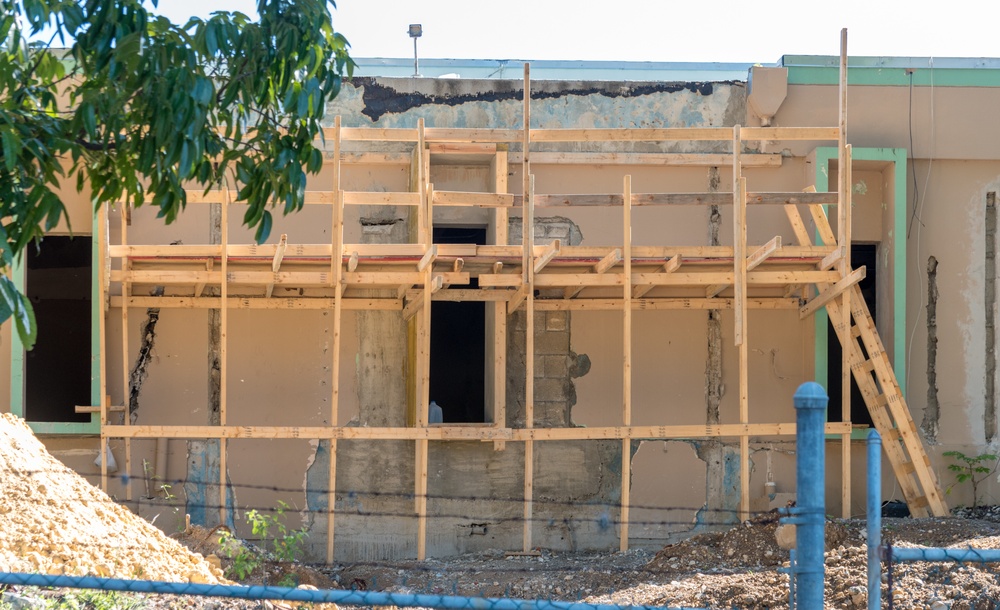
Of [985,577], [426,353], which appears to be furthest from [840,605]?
[426,353]

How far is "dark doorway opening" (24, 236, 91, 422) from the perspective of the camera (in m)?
16.5

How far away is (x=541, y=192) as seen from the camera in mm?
13211

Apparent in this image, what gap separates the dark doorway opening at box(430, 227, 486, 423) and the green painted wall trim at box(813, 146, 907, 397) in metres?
4.77

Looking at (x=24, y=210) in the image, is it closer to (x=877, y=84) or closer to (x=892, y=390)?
(x=892, y=390)

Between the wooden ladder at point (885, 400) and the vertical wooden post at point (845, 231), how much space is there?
0.43ft

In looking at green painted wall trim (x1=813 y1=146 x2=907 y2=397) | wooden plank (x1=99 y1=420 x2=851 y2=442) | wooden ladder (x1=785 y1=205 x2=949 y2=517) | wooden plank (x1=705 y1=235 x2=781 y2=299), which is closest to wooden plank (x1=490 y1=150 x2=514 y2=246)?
wooden plank (x1=99 y1=420 x2=851 y2=442)

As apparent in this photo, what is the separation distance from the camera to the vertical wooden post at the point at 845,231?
11.4m

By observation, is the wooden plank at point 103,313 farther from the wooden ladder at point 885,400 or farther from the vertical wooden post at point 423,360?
the wooden ladder at point 885,400

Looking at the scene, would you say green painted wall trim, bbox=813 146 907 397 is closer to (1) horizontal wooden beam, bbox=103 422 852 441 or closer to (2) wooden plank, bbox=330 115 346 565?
(1) horizontal wooden beam, bbox=103 422 852 441

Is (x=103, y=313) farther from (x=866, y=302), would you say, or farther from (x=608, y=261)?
(x=866, y=302)

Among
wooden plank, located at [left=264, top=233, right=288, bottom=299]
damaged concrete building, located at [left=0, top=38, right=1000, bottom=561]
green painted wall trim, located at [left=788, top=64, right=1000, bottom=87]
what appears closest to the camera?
wooden plank, located at [left=264, top=233, right=288, bottom=299]

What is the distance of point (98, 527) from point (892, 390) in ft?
25.7

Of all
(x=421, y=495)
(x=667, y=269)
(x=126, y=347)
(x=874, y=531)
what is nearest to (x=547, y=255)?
(x=667, y=269)

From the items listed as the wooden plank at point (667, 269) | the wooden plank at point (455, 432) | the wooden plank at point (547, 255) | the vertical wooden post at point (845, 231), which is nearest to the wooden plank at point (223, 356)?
the wooden plank at point (455, 432)
